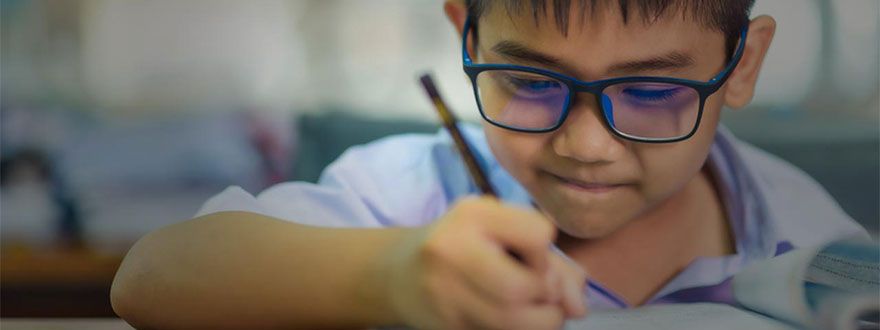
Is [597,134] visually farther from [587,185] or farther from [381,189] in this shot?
[381,189]

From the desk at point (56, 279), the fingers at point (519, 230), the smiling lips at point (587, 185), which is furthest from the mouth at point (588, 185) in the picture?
the desk at point (56, 279)

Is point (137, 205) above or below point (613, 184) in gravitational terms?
below

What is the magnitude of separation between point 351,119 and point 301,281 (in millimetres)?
783

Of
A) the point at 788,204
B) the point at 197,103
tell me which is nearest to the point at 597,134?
the point at 788,204

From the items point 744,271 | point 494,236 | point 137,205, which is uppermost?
point 494,236

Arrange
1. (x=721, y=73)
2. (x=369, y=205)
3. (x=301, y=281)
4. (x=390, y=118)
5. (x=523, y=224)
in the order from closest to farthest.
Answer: (x=523, y=224) → (x=301, y=281) → (x=721, y=73) → (x=369, y=205) → (x=390, y=118)

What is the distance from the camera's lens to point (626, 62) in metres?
0.46

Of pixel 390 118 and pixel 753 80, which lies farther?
pixel 390 118

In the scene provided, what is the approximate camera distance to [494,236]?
11.3 inches

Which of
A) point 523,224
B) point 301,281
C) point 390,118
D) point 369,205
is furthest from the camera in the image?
point 390,118

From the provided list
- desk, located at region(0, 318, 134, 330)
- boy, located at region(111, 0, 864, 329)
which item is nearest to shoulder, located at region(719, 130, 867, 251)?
boy, located at region(111, 0, 864, 329)

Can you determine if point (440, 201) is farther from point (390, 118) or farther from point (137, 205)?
point (137, 205)

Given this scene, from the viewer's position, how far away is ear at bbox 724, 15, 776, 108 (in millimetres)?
569

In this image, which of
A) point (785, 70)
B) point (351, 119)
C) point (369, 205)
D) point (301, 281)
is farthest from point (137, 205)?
point (785, 70)
